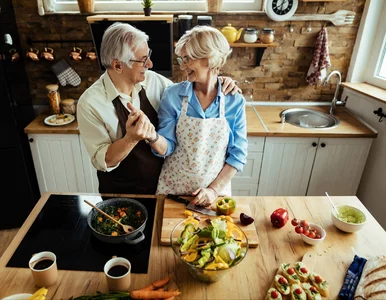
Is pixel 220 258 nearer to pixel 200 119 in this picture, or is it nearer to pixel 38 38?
pixel 200 119

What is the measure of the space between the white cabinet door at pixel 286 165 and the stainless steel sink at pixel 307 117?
0.32 meters

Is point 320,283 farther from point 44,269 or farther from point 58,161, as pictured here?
point 58,161

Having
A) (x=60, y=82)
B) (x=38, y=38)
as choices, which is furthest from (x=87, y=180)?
(x=38, y=38)

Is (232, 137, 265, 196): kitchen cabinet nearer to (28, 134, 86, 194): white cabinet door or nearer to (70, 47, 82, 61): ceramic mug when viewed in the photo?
(28, 134, 86, 194): white cabinet door

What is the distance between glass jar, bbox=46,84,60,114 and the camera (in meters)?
2.65

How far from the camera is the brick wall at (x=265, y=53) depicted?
8.46 feet

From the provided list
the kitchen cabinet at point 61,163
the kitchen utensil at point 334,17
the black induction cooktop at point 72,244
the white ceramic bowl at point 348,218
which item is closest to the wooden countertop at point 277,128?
the kitchen cabinet at point 61,163

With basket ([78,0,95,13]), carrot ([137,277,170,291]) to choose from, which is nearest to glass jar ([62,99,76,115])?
basket ([78,0,95,13])

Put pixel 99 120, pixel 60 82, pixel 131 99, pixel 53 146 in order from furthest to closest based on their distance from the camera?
pixel 60 82 → pixel 53 146 → pixel 131 99 → pixel 99 120

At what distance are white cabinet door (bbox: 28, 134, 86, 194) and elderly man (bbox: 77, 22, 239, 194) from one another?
1.03 meters

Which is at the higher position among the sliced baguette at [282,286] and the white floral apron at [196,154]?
the white floral apron at [196,154]

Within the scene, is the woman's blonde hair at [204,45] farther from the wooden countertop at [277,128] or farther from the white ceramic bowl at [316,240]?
the wooden countertop at [277,128]

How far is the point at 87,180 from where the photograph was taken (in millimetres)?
2666

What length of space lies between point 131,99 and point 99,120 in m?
0.20
